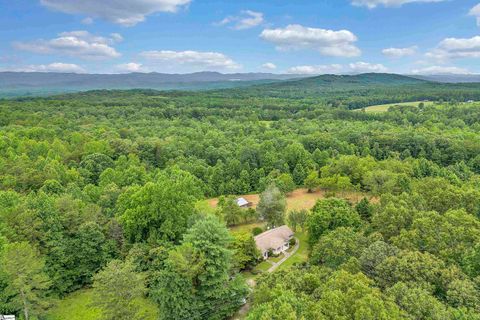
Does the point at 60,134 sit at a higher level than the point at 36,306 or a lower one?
higher

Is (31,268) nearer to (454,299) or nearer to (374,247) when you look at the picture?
(374,247)

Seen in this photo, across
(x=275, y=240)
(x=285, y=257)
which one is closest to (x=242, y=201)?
(x=275, y=240)

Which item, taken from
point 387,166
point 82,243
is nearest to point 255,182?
point 387,166

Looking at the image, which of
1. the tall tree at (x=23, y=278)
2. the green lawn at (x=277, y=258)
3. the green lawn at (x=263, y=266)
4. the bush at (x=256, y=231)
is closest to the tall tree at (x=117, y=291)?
the tall tree at (x=23, y=278)

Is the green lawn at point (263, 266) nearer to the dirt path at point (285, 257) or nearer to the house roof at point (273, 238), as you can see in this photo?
the dirt path at point (285, 257)

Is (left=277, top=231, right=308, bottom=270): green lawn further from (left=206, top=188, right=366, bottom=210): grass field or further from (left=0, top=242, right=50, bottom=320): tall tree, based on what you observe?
(left=0, top=242, right=50, bottom=320): tall tree

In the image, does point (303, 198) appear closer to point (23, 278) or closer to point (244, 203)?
point (244, 203)

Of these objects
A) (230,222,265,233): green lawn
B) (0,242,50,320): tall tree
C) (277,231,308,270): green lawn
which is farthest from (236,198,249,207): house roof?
(0,242,50,320): tall tree
